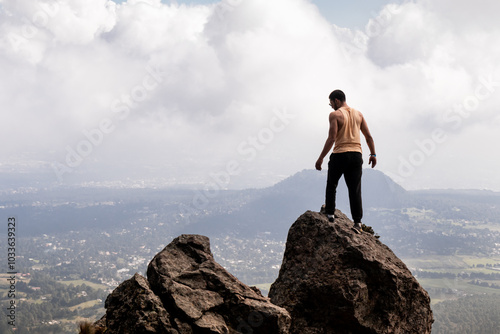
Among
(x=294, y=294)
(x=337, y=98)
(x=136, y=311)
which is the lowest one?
(x=136, y=311)

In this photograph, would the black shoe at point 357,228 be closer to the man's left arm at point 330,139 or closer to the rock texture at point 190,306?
the man's left arm at point 330,139

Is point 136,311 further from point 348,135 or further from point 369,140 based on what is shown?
point 369,140

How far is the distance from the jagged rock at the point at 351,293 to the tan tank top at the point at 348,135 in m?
2.86

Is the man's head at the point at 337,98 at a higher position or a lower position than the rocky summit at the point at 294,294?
higher

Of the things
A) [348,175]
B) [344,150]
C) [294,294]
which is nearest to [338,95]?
[344,150]

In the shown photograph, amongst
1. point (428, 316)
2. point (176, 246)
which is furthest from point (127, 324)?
point (428, 316)

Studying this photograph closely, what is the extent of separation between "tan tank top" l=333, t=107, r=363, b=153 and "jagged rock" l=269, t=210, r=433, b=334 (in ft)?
9.38

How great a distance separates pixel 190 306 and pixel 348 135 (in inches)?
289

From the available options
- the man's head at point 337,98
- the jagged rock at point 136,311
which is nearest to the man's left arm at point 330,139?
the man's head at point 337,98

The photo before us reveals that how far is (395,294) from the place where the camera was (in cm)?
1195

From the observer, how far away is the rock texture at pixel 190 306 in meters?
9.34

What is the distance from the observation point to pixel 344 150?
1286 centimetres

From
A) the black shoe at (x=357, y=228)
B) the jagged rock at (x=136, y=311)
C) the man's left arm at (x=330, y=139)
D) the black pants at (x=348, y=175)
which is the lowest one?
the jagged rock at (x=136, y=311)

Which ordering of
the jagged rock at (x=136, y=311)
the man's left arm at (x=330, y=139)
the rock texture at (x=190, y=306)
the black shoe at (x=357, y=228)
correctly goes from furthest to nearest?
the black shoe at (x=357, y=228)
the man's left arm at (x=330, y=139)
the rock texture at (x=190, y=306)
the jagged rock at (x=136, y=311)
